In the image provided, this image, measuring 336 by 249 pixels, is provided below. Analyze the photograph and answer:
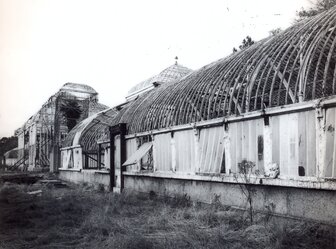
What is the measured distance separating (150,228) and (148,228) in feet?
0.27

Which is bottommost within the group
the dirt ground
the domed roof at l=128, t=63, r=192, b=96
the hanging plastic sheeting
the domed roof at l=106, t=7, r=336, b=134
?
the dirt ground

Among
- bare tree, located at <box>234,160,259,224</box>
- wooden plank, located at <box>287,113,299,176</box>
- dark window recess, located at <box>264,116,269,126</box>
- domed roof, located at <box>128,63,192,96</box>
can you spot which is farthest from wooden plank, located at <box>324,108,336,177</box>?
domed roof, located at <box>128,63,192,96</box>

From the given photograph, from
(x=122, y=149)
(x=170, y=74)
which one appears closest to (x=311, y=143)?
(x=122, y=149)

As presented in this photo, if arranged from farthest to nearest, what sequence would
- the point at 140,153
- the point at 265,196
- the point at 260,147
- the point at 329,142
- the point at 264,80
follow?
the point at 140,153
the point at 264,80
the point at 260,147
the point at 265,196
the point at 329,142

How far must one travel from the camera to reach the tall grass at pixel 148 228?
7407mm

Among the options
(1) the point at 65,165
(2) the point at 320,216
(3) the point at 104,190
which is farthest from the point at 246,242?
(1) the point at 65,165

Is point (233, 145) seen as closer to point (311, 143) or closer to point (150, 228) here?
point (311, 143)

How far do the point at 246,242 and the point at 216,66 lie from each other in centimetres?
914

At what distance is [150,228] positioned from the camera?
9531 mm

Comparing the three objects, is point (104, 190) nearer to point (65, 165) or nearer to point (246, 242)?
point (65, 165)

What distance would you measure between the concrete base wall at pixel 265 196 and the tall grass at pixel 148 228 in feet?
0.98

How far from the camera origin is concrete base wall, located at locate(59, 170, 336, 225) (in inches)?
313

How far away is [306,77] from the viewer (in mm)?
8945

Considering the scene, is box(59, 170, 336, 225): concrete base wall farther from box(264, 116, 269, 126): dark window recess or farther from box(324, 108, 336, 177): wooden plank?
box(264, 116, 269, 126): dark window recess
